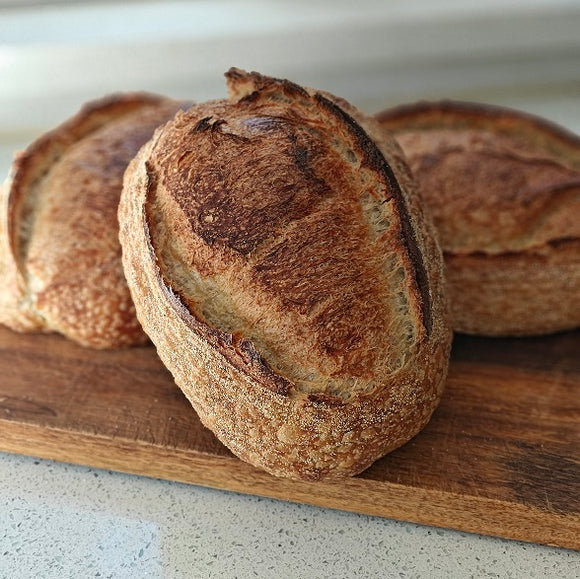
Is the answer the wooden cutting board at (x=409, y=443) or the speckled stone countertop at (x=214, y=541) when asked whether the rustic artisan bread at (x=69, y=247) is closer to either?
the wooden cutting board at (x=409, y=443)

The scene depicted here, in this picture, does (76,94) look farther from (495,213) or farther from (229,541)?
(229,541)

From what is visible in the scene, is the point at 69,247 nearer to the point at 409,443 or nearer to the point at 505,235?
the point at 409,443

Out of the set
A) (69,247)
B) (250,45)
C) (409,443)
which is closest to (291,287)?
(409,443)

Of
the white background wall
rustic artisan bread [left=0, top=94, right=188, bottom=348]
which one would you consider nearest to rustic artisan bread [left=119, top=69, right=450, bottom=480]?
rustic artisan bread [left=0, top=94, right=188, bottom=348]

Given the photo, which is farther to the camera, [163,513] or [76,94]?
[76,94]

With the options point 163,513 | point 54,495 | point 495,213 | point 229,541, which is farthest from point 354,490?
point 495,213

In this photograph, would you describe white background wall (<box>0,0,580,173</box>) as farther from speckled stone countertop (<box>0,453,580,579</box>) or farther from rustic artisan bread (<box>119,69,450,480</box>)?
speckled stone countertop (<box>0,453,580,579</box>)
